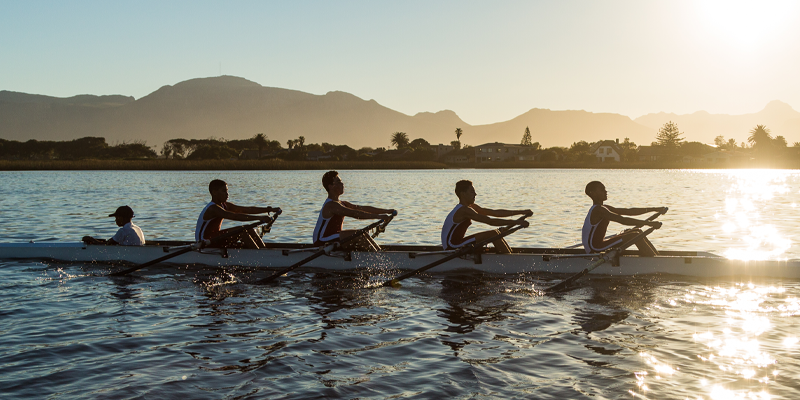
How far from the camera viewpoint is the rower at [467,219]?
36.8 ft

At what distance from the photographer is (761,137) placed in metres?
178

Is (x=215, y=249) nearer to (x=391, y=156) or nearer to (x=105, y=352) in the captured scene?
(x=105, y=352)

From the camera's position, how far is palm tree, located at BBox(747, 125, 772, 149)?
17643 cm

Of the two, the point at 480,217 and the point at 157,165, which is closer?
the point at 480,217

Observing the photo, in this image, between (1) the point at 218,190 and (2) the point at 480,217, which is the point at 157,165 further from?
(2) the point at 480,217

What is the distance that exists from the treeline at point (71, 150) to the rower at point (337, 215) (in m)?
163

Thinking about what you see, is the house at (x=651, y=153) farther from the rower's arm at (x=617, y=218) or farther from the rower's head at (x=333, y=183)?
the rower's head at (x=333, y=183)

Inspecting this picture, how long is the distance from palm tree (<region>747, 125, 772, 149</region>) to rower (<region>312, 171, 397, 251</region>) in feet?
633

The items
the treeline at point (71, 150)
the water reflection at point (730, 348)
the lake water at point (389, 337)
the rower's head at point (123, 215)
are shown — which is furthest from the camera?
the treeline at point (71, 150)

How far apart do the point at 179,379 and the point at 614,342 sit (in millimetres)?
5195

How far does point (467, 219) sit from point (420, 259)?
4.13 ft

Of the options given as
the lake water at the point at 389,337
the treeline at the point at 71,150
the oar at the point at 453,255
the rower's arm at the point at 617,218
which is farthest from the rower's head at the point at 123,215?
the treeline at the point at 71,150

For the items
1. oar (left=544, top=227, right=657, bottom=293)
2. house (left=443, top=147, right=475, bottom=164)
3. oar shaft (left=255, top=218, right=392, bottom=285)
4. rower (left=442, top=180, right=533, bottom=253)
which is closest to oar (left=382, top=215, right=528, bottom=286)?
rower (left=442, top=180, right=533, bottom=253)

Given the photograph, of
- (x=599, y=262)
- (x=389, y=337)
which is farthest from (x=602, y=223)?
(x=389, y=337)
